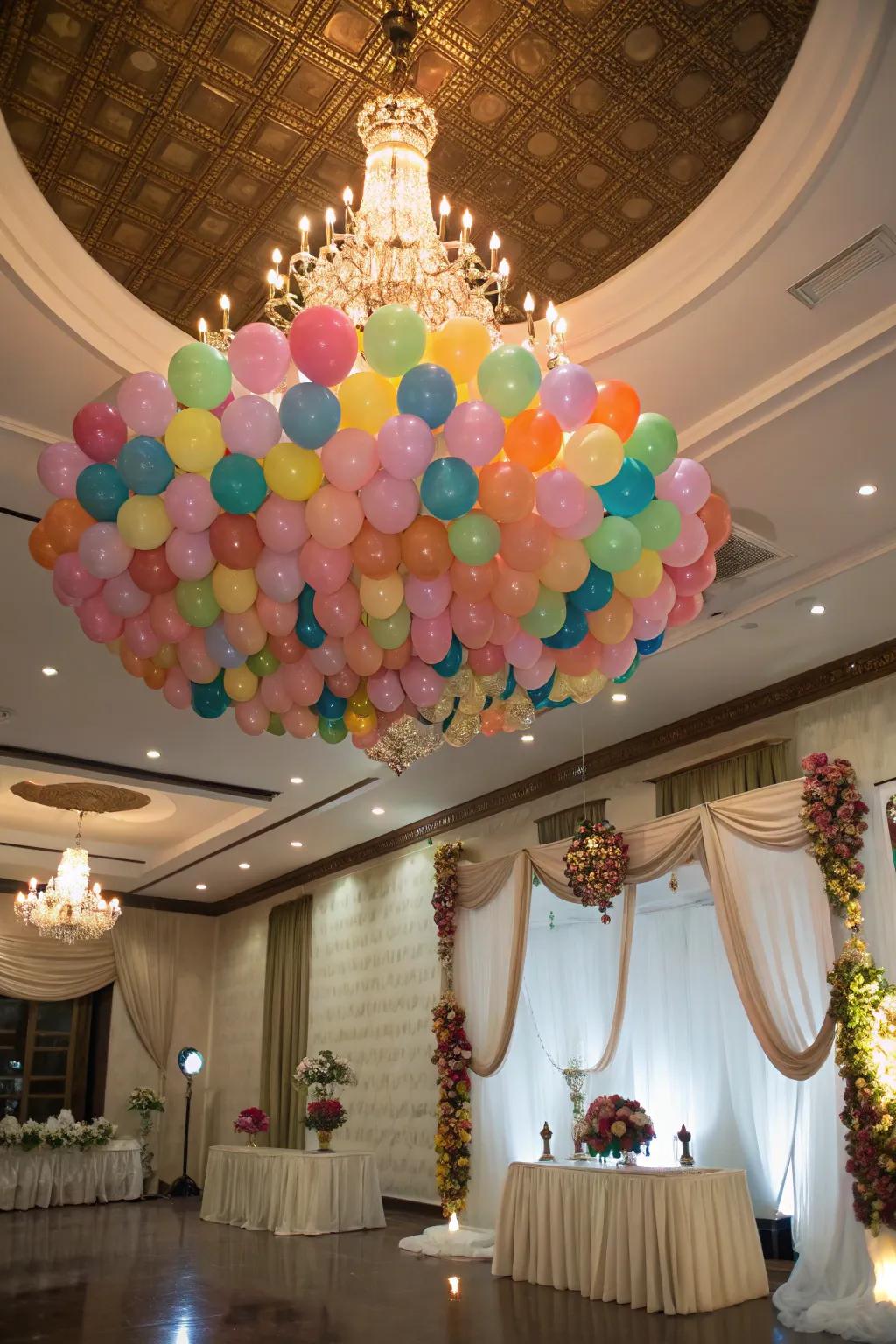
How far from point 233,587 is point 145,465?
0.41 m

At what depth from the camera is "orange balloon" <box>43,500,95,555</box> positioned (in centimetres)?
329

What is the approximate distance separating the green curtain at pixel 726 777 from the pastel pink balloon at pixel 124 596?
17.9 ft

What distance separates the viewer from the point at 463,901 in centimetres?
1027

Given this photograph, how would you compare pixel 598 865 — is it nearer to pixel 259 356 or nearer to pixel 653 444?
pixel 653 444

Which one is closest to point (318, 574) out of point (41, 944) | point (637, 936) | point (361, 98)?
point (361, 98)

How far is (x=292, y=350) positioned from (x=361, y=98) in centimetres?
144

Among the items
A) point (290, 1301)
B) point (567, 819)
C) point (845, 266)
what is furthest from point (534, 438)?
point (567, 819)

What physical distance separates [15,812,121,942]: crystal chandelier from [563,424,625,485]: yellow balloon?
34.5 feet

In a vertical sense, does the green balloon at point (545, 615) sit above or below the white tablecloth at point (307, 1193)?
above

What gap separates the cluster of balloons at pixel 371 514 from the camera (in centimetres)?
281

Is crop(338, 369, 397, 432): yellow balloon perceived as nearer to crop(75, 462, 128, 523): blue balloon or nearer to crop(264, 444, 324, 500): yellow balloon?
crop(264, 444, 324, 500): yellow balloon

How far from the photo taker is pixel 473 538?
9.37ft

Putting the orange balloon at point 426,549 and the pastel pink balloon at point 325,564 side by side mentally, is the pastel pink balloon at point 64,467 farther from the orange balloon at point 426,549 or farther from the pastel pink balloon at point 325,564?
the orange balloon at point 426,549

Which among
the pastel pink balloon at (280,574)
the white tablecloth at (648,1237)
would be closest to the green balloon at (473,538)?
the pastel pink balloon at (280,574)
